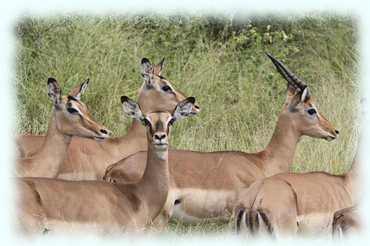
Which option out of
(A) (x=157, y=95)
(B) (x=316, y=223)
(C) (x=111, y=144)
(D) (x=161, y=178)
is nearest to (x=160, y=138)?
(D) (x=161, y=178)

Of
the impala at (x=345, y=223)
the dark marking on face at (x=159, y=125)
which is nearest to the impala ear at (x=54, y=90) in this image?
the dark marking on face at (x=159, y=125)

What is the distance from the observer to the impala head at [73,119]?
27.3 ft

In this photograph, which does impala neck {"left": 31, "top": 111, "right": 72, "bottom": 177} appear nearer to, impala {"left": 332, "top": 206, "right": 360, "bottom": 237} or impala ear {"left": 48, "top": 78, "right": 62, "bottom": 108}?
impala ear {"left": 48, "top": 78, "right": 62, "bottom": 108}

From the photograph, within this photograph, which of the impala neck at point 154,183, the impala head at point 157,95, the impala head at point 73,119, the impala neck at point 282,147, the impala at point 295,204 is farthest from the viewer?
the impala head at point 157,95

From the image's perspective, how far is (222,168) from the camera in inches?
331

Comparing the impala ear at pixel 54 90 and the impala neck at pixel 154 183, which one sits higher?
the impala ear at pixel 54 90

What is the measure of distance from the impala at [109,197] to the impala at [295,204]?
0.52 meters

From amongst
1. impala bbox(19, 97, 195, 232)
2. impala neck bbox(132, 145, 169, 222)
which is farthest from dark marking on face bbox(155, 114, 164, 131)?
impala neck bbox(132, 145, 169, 222)

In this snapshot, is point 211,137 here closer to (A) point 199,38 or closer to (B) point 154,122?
(A) point 199,38

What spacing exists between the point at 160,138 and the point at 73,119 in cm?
134

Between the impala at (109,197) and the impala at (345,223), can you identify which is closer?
the impala at (109,197)

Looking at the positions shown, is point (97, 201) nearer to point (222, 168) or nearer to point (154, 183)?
point (154, 183)

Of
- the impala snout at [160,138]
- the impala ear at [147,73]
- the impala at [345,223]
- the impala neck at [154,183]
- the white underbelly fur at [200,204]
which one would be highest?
the impala ear at [147,73]

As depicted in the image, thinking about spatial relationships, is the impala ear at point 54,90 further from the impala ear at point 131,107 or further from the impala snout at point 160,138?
the impala snout at point 160,138
